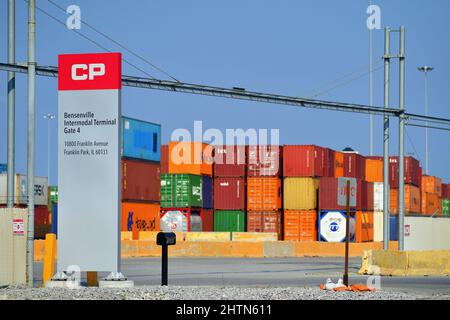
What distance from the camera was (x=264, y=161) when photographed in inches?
2835

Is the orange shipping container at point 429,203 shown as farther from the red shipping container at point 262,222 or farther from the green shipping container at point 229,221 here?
the green shipping container at point 229,221

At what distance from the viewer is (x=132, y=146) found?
216 feet

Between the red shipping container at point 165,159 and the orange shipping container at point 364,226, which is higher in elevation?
the red shipping container at point 165,159

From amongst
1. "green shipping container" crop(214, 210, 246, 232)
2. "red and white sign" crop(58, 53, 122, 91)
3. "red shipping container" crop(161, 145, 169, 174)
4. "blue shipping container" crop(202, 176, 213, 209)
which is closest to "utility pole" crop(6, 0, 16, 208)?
"red and white sign" crop(58, 53, 122, 91)

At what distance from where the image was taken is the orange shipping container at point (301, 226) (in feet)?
229

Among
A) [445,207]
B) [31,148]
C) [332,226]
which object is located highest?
[31,148]

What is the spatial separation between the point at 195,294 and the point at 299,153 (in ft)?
164

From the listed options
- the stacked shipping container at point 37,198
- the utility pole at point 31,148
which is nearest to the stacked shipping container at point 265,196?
the stacked shipping container at point 37,198

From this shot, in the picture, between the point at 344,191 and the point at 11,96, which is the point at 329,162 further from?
the point at 344,191

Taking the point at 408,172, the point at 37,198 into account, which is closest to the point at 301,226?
the point at 408,172

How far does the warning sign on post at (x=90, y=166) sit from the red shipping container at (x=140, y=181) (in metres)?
40.9

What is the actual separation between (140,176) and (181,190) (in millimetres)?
4866

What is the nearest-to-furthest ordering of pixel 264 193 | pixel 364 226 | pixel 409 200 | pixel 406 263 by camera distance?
pixel 406 263 → pixel 264 193 → pixel 364 226 → pixel 409 200
